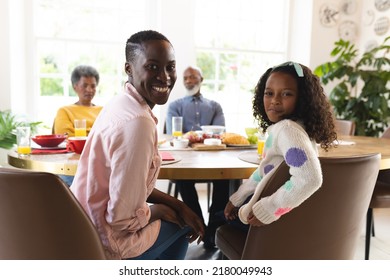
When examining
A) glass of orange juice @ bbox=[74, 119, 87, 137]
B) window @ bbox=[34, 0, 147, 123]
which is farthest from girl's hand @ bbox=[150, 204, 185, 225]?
window @ bbox=[34, 0, 147, 123]

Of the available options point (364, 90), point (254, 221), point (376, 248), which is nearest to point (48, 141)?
point (254, 221)

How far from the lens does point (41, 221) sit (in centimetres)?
85

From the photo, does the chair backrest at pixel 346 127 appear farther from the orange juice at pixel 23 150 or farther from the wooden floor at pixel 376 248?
the orange juice at pixel 23 150

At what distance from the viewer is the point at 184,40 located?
144 inches

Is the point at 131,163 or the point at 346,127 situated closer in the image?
the point at 131,163

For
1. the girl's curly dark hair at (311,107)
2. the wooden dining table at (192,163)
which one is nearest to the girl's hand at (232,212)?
the wooden dining table at (192,163)

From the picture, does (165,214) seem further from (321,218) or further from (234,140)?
(234,140)

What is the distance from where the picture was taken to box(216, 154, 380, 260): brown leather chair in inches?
41.5

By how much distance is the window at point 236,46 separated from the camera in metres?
3.99

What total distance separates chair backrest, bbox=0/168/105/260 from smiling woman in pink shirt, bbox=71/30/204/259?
11cm

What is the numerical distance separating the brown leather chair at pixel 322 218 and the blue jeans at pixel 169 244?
0.88 feet

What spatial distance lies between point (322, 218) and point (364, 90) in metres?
2.86
